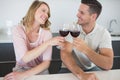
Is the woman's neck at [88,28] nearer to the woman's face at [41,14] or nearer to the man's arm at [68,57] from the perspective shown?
the man's arm at [68,57]

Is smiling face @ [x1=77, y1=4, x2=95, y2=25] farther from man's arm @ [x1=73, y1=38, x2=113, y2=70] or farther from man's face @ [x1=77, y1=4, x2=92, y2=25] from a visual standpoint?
man's arm @ [x1=73, y1=38, x2=113, y2=70]

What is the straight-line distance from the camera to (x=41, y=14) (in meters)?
1.01

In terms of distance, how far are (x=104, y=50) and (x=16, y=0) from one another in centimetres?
68

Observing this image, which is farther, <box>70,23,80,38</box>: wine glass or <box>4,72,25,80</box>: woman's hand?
<box>70,23,80,38</box>: wine glass

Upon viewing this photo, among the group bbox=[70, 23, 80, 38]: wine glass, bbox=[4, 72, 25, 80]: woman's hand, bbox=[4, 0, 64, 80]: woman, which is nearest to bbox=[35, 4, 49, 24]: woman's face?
bbox=[4, 0, 64, 80]: woman

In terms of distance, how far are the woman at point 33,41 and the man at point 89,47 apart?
0.44 ft

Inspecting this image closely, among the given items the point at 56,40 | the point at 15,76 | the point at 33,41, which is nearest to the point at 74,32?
the point at 56,40

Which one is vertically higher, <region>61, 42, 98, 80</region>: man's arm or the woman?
the woman

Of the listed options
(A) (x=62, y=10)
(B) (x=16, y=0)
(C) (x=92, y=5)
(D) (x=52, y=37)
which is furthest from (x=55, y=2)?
(D) (x=52, y=37)

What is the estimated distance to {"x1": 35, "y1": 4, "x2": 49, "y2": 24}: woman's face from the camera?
1.01 meters

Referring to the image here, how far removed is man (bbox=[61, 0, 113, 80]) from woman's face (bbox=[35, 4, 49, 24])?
0.60 feet

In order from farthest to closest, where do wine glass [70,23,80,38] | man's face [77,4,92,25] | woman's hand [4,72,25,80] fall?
man's face [77,4,92,25]
wine glass [70,23,80,38]
woman's hand [4,72,25,80]

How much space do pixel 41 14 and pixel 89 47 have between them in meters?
0.38

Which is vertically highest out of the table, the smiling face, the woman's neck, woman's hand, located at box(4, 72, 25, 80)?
the smiling face
